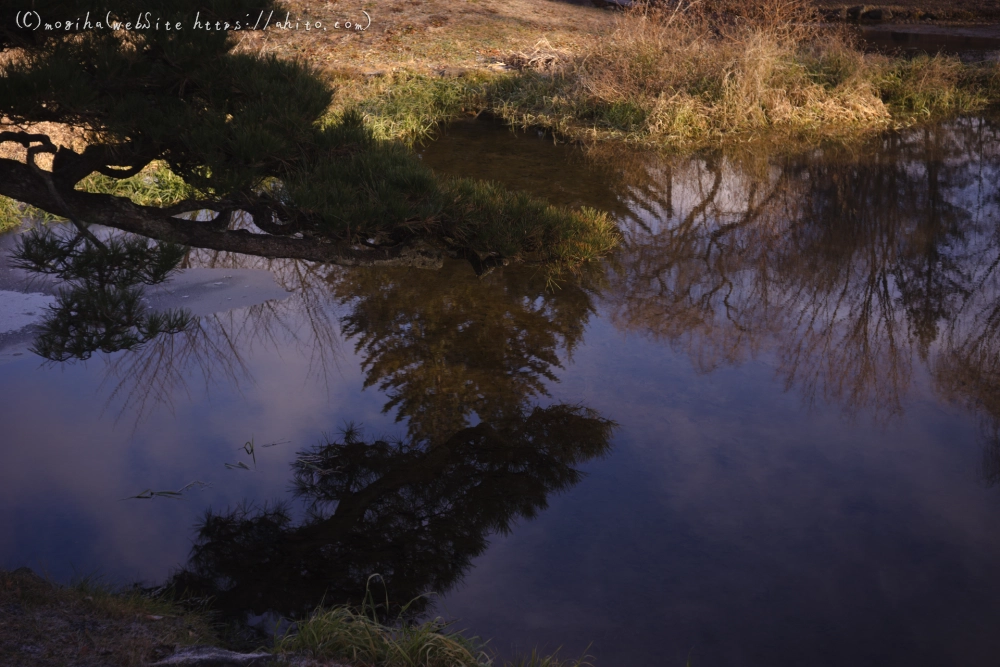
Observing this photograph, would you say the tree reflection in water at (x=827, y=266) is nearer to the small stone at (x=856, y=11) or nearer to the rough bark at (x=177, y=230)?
the rough bark at (x=177, y=230)

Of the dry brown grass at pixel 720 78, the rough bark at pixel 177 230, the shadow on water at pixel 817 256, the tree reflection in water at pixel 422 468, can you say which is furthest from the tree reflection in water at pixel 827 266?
the rough bark at pixel 177 230

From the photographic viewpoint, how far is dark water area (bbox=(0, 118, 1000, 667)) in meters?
3.39

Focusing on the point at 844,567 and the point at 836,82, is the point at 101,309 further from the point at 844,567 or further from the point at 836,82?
the point at 836,82

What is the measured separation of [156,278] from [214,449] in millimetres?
1387

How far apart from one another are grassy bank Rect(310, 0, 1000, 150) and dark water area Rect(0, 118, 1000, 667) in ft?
11.5

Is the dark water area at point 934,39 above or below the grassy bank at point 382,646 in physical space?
above

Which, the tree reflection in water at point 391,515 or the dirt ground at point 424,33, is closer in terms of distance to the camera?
the tree reflection in water at point 391,515

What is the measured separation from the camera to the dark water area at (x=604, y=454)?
3.39 meters

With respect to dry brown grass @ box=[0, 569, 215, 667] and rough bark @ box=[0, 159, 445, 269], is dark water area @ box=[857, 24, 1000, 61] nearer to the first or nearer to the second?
rough bark @ box=[0, 159, 445, 269]

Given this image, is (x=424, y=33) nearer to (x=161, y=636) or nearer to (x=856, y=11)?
(x=856, y=11)

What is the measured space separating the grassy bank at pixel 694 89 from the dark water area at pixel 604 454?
352 centimetres

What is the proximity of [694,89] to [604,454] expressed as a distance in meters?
7.22

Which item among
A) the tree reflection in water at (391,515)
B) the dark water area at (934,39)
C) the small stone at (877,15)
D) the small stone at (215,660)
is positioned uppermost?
the small stone at (877,15)

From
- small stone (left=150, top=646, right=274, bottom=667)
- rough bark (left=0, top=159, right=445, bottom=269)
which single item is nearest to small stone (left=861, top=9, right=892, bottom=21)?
rough bark (left=0, top=159, right=445, bottom=269)
